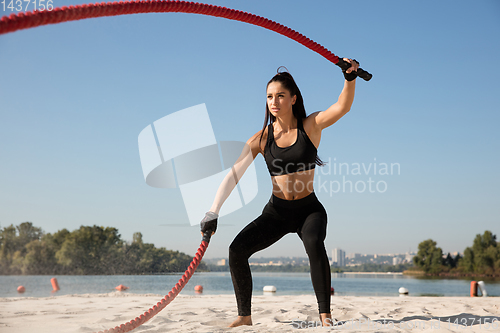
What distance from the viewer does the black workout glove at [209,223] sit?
3.26 m

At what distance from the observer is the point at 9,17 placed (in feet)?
5.42

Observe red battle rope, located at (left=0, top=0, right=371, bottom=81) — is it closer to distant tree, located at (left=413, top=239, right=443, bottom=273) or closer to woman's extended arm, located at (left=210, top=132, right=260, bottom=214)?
woman's extended arm, located at (left=210, top=132, right=260, bottom=214)

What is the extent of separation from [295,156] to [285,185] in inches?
10.7

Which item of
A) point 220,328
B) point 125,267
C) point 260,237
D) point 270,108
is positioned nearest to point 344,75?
point 270,108

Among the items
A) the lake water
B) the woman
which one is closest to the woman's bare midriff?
the woman

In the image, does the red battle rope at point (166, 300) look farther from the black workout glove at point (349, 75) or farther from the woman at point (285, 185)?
the black workout glove at point (349, 75)

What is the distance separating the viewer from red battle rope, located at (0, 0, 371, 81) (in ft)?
5.59

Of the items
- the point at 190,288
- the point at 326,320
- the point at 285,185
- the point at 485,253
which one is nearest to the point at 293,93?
the point at 285,185

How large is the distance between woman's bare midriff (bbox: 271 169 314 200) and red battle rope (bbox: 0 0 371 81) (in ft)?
3.18

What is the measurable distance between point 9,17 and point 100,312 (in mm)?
3590

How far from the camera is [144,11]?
2.32 metres

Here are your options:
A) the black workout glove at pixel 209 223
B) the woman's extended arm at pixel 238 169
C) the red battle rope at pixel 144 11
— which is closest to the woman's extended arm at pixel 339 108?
the red battle rope at pixel 144 11

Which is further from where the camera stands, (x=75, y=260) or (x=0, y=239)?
(x=0, y=239)

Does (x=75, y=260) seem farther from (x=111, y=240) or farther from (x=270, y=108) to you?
(x=270, y=108)
